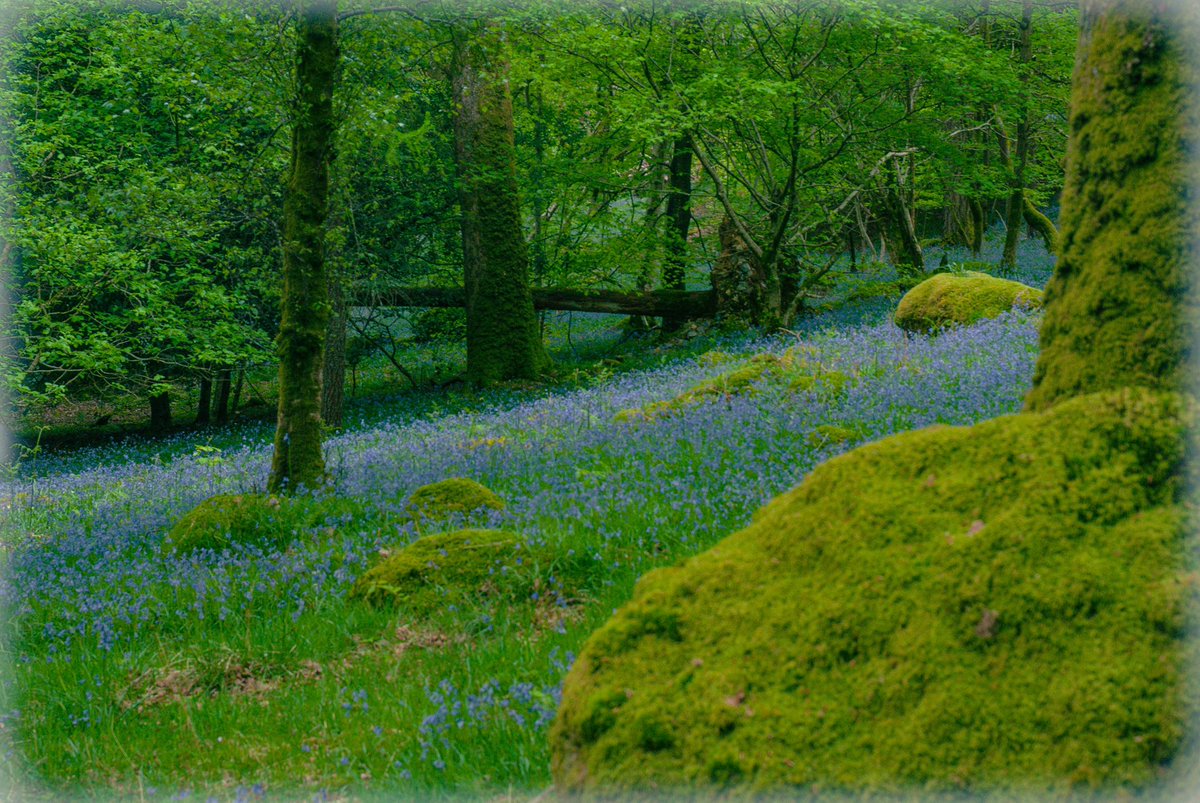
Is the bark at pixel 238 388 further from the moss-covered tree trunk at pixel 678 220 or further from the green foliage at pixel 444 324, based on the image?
the moss-covered tree trunk at pixel 678 220

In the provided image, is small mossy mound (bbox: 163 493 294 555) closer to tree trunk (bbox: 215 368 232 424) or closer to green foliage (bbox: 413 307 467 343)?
green foliage (bbox: 413 307 467 343)

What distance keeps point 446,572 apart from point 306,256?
159 inches

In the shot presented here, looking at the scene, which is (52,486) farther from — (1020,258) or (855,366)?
(1020,258)

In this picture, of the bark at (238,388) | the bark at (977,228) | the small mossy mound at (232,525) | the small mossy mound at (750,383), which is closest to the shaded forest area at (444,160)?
the bark at (238,388)

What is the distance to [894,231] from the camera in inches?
1091

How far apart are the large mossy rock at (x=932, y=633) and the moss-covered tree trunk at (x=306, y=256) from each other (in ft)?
20.4

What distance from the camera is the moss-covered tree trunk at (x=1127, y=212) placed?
8.20ft

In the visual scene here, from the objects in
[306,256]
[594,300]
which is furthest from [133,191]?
[594,300]

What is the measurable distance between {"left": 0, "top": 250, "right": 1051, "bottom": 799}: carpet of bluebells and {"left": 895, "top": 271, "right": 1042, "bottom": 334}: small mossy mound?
50.2 inches

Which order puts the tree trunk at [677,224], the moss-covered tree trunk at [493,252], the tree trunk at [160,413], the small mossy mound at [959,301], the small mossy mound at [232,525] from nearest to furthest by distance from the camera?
1. the small mossy mound at [232,525]
2. the small mossy mound at [959,301]
3. the moss-covered tree trunk at [493,252]
4. the tree trunk at [160,413]
5. the tree trunk at [677,224]

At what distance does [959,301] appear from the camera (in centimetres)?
1319

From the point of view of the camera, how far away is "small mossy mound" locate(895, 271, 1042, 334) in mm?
12805

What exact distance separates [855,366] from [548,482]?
14.1 feet

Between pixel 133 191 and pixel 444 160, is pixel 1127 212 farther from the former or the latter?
pixel 444 160
